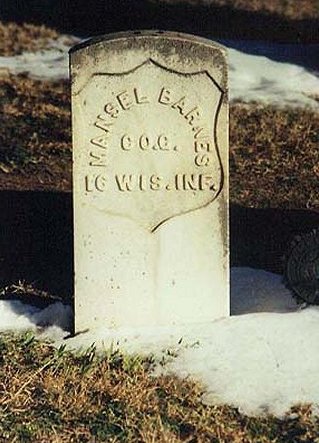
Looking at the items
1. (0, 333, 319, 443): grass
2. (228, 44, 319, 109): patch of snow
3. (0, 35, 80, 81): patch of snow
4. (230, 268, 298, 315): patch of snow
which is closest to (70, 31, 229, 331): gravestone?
(230, 268, 298, 315): patch of snow

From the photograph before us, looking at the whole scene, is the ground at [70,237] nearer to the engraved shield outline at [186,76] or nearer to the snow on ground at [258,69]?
the snow on ground at [258,69]

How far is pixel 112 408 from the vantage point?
142 inches

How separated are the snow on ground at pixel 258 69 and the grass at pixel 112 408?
528 cm

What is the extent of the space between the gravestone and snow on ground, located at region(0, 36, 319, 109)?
15.0 ft

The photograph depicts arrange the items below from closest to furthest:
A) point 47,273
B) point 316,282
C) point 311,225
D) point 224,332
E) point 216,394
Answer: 1. point 216,394
2. point 224,332
3. point 316,282
4. point 47,273
5. point 311,225

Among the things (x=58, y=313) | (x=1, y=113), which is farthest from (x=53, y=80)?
(x=58, y=313)

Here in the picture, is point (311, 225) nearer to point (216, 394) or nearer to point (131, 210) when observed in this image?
point (131, 210)

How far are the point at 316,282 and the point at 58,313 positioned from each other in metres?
1.35

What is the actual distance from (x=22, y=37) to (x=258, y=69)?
3.29 m

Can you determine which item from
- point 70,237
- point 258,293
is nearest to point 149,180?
point 258,293

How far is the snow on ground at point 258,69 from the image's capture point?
9.02 metres

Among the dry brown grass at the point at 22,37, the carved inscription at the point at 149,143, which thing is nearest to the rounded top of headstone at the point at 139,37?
the carved inscription at the point at 149,143

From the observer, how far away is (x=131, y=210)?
4285 millimetres

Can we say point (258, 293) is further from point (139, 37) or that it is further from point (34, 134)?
point (34, 134)
